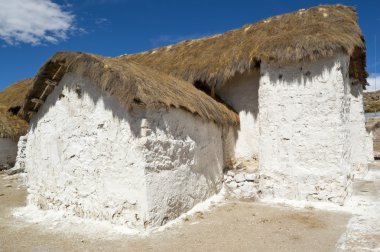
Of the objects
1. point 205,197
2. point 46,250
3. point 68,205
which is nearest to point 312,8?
point 205,197

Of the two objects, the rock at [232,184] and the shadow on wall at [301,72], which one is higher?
the shadow on wall at [301,72]

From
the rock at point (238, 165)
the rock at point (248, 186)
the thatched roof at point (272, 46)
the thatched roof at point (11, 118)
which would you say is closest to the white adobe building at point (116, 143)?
the rock at point (248, 186)

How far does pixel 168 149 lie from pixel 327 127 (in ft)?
11.9

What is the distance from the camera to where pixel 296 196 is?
737 cm

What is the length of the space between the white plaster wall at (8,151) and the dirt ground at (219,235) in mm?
8003

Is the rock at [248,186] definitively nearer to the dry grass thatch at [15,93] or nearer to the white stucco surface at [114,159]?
the white stucco surface at [114,159]

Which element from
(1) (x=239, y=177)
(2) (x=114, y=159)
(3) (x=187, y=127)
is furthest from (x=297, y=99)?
(2) (x=114, y=159)

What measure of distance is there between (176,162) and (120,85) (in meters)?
1.85

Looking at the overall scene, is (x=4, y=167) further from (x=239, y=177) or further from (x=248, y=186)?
(x=248, y=186)

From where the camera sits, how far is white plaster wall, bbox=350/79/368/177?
1050 centimetres

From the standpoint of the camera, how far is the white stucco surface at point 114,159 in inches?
223

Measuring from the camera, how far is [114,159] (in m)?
5.95

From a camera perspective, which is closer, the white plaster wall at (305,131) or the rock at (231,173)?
the white plaster wall at (305,131)

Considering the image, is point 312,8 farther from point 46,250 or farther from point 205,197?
point 46,250
